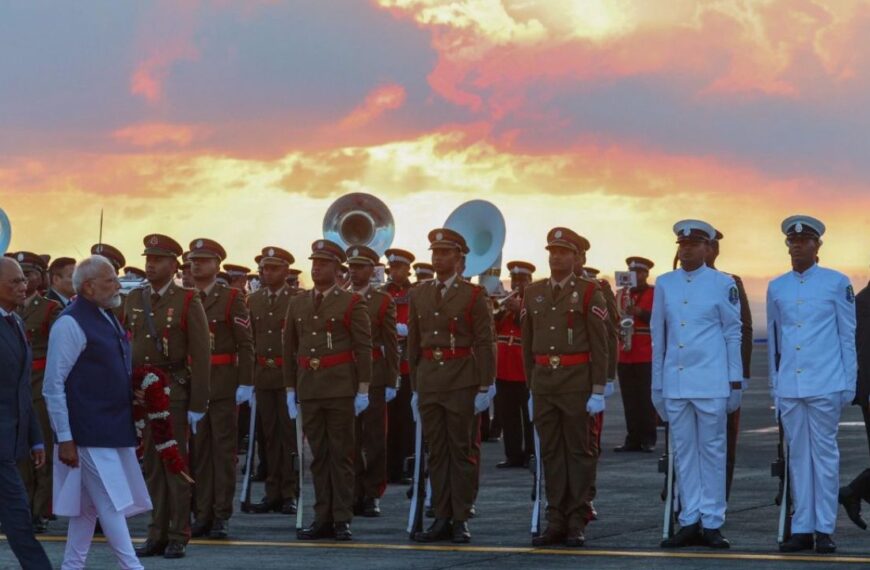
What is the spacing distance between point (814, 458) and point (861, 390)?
25.4 inches

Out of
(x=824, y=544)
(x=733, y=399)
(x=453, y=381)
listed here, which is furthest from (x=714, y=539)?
(x=453, y=381)

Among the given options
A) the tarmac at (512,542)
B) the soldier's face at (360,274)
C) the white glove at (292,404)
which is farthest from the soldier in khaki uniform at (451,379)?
the soldier's face at (360,274)

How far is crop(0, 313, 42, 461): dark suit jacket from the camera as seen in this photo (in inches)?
413

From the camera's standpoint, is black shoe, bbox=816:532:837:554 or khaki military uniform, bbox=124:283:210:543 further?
khaki military uniform, bbox=124:283:210:543

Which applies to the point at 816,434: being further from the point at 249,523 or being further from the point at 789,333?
the point at 249,523

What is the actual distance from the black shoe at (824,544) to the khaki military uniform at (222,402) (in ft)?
14.6

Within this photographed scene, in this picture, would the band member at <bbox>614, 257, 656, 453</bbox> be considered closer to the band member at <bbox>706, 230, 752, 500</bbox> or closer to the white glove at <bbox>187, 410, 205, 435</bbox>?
the band member at <bbox>706, 230, 752, 500</bbox>

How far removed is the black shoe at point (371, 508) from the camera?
51.0 ft

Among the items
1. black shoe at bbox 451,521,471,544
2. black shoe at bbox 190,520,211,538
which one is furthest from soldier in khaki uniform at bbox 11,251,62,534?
black shoe at bbox 451,521,471,544

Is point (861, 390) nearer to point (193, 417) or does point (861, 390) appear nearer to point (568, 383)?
point (568, 383)

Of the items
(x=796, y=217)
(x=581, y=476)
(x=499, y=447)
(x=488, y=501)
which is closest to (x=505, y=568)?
(x=581, y=476)

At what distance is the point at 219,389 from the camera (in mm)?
14383

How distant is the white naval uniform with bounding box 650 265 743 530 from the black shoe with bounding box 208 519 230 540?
139 inches

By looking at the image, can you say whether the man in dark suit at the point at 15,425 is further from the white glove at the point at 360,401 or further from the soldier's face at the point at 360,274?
the soldier's face at the point at 360,274
